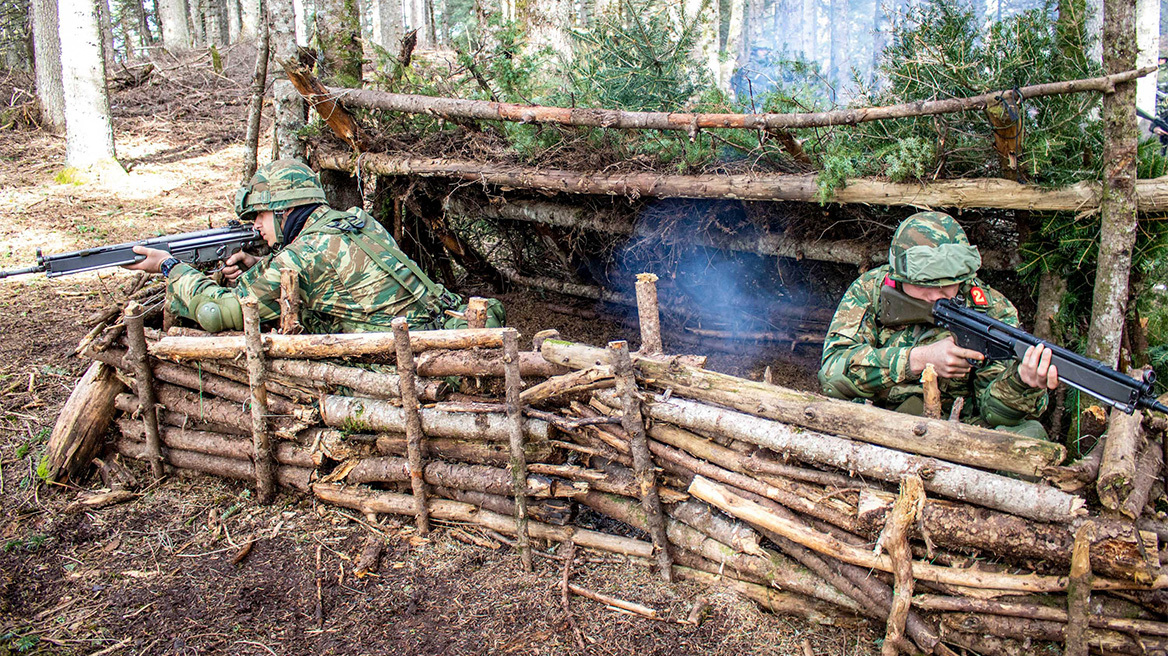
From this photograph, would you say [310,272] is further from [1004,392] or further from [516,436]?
[1004,392]

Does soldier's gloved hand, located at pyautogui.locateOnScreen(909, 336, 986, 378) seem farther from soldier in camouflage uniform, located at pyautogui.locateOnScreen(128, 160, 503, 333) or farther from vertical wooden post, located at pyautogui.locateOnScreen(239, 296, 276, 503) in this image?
vertical wooden post, located at pyautogui.locateOnScreen(239, 296, 276, 503)

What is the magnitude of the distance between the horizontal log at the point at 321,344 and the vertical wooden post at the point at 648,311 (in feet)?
2.64

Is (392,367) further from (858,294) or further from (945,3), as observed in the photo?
(945,3)

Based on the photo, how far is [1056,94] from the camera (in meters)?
4.09

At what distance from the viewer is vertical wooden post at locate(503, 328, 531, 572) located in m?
4.19

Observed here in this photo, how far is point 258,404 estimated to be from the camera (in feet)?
16.1

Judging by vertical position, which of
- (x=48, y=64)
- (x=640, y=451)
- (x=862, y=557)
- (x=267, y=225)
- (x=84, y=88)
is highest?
(x=48, y=64)

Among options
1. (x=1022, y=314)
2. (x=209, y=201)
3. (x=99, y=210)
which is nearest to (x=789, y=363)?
(x=1022, y=314)

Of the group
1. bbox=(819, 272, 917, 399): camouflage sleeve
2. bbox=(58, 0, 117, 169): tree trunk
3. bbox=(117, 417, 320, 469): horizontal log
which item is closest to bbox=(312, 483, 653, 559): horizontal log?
bbox=(117, 417, 320, 469): horizontal log

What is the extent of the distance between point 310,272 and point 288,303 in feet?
1.10

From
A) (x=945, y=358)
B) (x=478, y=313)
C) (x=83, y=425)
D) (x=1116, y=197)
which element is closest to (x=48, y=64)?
(x=83, y=425)

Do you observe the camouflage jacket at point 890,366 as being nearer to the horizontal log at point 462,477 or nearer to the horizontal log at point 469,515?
the horizontal log at point 469,515

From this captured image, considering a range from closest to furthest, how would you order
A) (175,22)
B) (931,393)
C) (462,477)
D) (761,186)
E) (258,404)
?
(931,393), (462,477), (258,404), (761,186), (175,22)

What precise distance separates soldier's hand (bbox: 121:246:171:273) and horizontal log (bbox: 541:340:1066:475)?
3.06m
